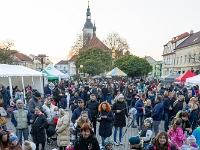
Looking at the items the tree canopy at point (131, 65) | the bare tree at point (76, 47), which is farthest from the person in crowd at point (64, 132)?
the bare tree at point (76, 47)

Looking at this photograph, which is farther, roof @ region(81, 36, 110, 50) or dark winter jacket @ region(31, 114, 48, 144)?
roof @ region(81, 36, 110, 50)

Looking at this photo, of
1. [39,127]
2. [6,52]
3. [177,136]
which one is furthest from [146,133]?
[6,52]

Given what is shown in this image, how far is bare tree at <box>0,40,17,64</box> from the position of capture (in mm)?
37469

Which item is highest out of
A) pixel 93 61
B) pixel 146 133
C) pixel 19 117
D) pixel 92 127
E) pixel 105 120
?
pixel 93 61

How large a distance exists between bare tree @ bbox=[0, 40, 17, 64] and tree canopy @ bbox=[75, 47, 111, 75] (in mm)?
13340

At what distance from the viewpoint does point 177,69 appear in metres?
54.6

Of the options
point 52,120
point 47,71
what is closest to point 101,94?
point 52,120

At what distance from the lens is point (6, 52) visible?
39.6 meters

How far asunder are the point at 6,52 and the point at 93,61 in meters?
16.5

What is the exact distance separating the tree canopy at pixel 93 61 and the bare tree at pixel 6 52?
13340 millimetres

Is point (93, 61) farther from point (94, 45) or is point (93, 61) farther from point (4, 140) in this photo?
point (4, 140)

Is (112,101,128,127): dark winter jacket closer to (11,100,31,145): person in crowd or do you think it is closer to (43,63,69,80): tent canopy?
(11,100,31,145): person in crowd

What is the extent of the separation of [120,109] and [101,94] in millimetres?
7259

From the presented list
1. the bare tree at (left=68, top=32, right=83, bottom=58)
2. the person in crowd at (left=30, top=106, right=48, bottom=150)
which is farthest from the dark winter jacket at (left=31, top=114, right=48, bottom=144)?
the bare tree at (left=68, top=32, right=83, bottom=58)
